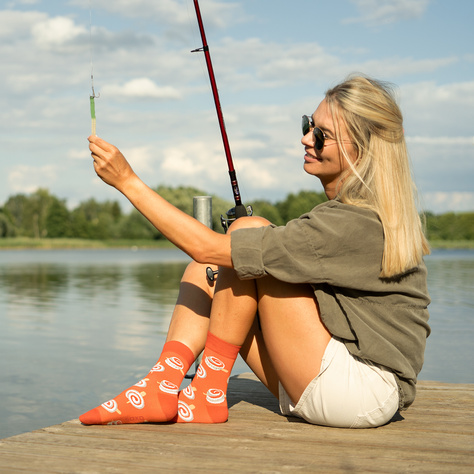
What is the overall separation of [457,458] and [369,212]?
2.46ft

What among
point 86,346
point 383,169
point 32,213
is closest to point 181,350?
point 383,169

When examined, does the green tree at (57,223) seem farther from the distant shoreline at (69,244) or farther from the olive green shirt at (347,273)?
the olive green shirt at (347,273)

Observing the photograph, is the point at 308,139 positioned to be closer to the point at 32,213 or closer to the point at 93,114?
the point at 93,114

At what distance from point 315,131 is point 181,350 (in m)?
0.88

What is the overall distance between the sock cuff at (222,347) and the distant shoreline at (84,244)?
51297mm

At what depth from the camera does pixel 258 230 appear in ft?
6.86

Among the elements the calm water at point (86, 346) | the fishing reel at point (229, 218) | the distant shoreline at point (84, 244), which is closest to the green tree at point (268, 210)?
the distant shoreline at point (84, 244)

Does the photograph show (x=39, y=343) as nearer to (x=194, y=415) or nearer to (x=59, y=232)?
(x=194, y=415)

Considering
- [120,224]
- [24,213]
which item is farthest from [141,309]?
[24,213]

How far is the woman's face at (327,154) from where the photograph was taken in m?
2.23

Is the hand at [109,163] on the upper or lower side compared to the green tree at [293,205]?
lower

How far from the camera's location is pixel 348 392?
2154 mm

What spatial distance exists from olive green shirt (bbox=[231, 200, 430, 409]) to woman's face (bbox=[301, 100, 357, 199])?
0.21 meters

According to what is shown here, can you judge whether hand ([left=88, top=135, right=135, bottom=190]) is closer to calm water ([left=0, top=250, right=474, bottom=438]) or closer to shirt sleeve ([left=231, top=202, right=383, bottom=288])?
shirt sleeve ([left=231, top=202, right=383, bottom=288])
